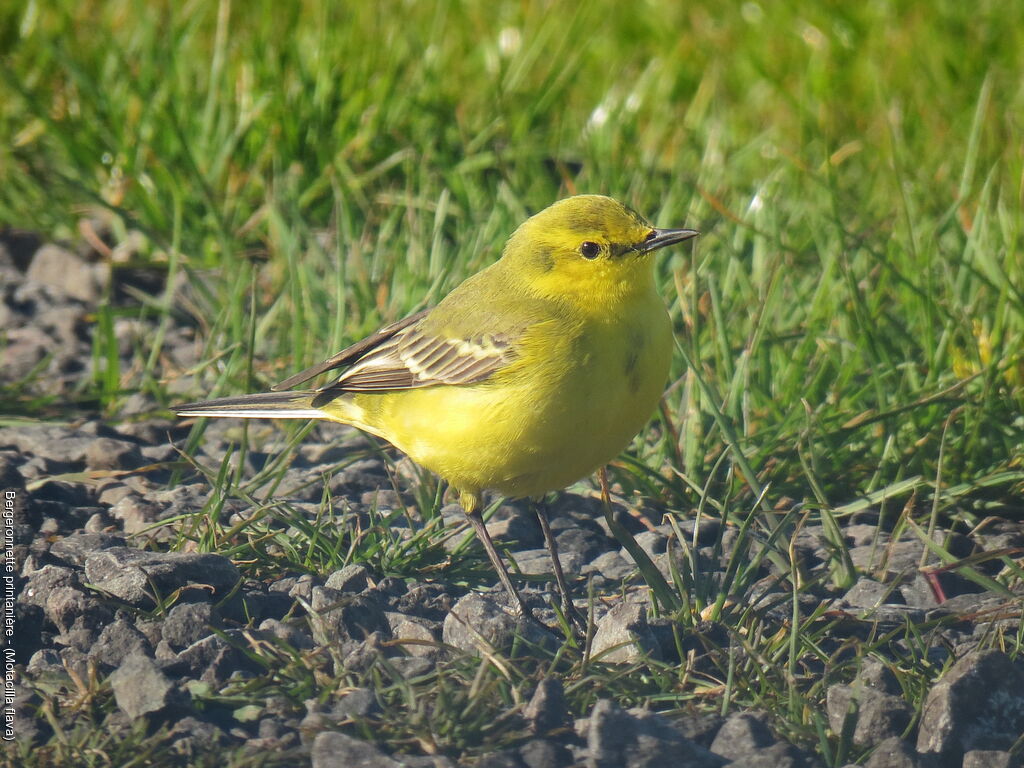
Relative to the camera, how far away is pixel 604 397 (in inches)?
146

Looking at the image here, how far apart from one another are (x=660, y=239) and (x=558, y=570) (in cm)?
112

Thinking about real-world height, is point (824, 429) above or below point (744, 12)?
below

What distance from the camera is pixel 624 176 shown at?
6.40 metres

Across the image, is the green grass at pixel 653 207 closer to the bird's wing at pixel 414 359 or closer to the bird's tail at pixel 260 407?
the bird's tail at pixel 260 407

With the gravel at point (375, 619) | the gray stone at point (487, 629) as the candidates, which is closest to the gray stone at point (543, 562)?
the gravel at point (375, 619)

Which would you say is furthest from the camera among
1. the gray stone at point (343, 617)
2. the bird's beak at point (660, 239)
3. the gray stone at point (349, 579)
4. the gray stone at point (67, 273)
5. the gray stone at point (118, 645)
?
the gray stone at point (67, 273)

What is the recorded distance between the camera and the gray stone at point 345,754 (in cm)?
281

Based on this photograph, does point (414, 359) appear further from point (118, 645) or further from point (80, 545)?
point (118, 645)

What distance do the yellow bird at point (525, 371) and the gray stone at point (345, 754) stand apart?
0.87 m

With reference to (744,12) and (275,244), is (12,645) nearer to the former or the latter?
(275,244)

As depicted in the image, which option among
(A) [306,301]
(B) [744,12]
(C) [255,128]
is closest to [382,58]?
(C) [255,128]

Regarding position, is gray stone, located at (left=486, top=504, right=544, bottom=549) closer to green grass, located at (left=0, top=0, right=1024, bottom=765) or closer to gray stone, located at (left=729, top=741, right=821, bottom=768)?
green grass, located at (left=0, top=0, right=1024, bottom=765)

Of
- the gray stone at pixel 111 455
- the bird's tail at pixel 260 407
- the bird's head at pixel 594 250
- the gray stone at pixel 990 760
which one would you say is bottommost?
the gray stone at pixel 990 760

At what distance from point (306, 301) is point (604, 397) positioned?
2.13 m
